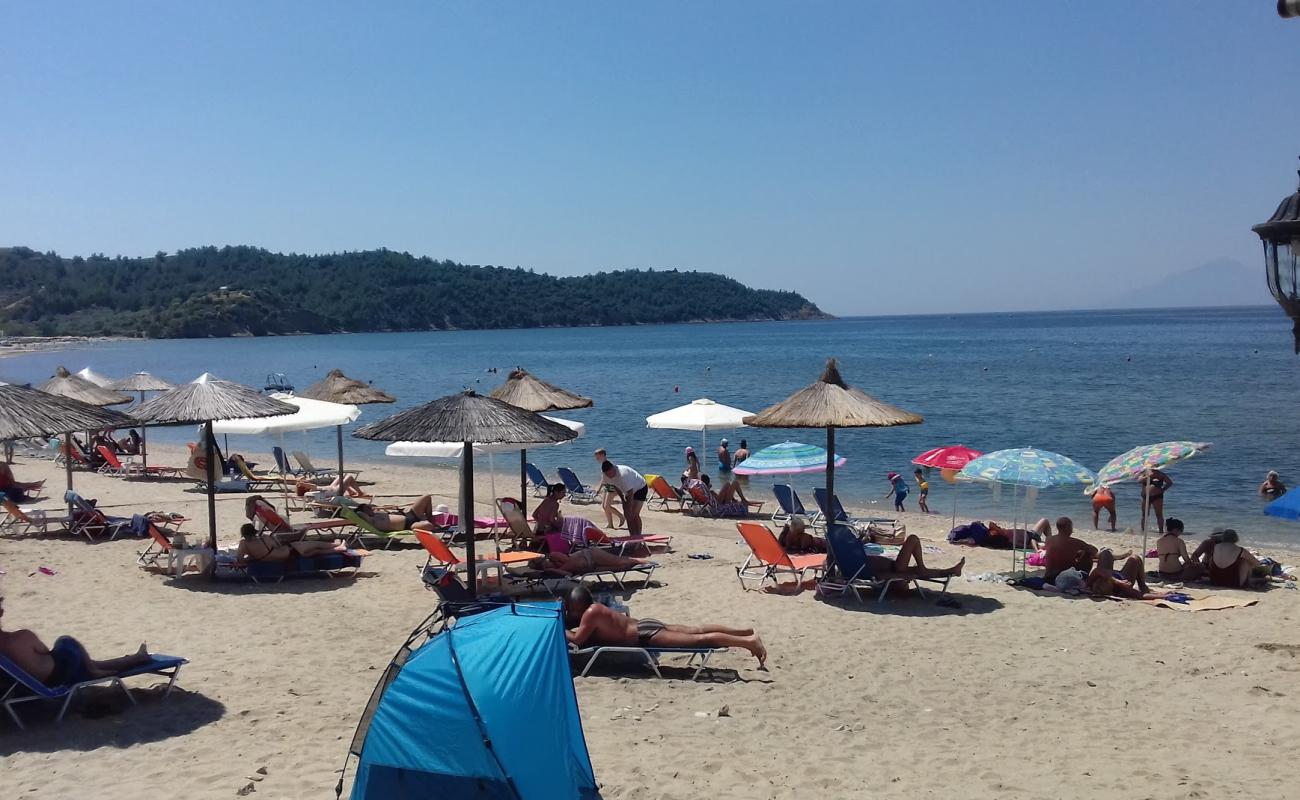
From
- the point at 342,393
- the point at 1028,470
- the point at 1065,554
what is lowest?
the point at 1065,554

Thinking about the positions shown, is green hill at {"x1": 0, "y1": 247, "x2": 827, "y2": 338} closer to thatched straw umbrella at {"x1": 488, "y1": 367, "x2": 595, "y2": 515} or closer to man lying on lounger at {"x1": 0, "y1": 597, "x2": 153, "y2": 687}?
thatched straw umbrella at {"x1": 488, "y1": 367, "x2": 595, "y2": 515}

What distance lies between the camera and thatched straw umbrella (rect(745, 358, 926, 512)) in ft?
30.9

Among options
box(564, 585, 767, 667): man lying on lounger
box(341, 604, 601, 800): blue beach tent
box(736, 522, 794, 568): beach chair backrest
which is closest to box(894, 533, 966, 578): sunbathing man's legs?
box(736, 522, 794, 568): beach chair backrest

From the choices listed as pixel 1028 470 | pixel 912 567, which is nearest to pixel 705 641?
pixel 912 567

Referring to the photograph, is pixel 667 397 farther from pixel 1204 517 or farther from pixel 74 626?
pixel 74 626

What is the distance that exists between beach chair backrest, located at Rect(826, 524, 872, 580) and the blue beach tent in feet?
15.7

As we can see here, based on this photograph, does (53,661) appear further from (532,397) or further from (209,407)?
(532,397)

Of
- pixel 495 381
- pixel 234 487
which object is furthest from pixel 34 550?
pixel 495 381

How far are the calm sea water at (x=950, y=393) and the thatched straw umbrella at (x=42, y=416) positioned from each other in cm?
1260

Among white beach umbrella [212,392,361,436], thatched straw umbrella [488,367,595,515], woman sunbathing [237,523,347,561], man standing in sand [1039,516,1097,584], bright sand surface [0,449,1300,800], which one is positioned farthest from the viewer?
white beach umbrella [212,392,361,436]

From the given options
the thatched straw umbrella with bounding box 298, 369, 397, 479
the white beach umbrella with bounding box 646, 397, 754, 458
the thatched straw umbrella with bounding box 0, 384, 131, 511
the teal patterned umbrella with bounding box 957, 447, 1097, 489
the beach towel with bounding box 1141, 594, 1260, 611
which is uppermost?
the thatched straw umbrella with bounding box 0, 384, 131, 511

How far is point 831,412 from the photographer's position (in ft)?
31.3

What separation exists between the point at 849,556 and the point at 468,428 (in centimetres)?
363

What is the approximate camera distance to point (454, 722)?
4410mm
